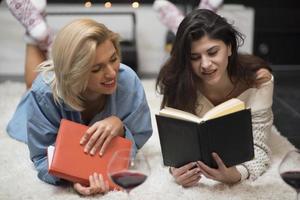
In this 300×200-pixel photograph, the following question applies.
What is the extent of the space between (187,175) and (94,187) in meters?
0.27

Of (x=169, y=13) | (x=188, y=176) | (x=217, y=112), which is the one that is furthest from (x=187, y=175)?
(x=169, y=13)

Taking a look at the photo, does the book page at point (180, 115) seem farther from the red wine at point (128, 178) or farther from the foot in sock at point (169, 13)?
the foot in sock at point (169, 13)

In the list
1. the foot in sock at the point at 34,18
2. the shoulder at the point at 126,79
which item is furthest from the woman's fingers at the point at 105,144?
the foot in sock at the point at 34,18

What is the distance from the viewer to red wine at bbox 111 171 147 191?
42.1 inches

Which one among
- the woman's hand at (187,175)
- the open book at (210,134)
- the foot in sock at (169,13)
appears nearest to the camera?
the open book at (210,134)

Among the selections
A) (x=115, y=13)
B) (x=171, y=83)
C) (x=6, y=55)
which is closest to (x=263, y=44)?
(x=115, y=13)

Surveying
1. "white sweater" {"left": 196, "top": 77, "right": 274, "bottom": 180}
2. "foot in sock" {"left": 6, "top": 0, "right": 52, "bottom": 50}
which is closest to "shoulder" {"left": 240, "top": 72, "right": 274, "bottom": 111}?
"white sweater" {"left": 196, "top": 77, "right": 274, "bottom": 180}

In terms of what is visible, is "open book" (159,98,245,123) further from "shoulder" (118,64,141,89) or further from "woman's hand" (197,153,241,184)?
"shoulder" (118,64,141,89)

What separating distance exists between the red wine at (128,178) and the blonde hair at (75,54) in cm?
38

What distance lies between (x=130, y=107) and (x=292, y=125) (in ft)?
3.07

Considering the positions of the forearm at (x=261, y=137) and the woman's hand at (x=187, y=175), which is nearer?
the woman's hand at (x=187, y=175)

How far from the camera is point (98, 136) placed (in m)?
1.43

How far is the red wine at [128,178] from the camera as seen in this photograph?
107 cm

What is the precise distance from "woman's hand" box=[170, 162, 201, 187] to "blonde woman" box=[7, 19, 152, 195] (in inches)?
8.5
